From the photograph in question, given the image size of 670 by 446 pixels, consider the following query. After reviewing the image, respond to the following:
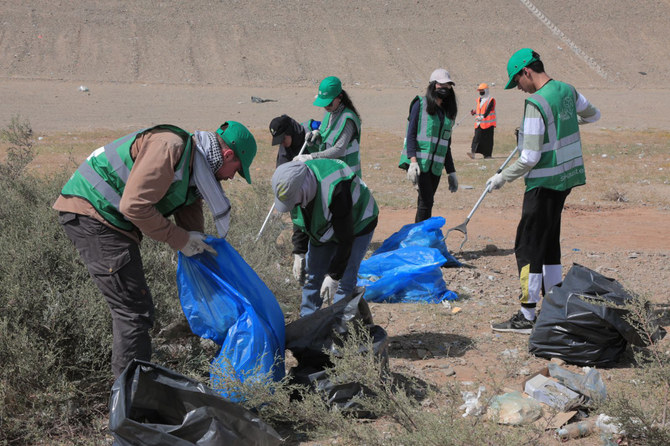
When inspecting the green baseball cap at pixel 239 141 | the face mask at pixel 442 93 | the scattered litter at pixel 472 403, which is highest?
the face mask at pixel 442 93

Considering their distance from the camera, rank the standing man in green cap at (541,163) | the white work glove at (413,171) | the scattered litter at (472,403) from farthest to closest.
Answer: the white work glove at (413,171)
the standing man in green cap at (541,163)
the scattered litter at (472,403)

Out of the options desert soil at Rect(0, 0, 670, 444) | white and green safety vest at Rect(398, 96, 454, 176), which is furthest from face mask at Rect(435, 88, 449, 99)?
desert soil at Rect(0, 0, 670, 444)

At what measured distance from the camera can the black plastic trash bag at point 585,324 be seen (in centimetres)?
342

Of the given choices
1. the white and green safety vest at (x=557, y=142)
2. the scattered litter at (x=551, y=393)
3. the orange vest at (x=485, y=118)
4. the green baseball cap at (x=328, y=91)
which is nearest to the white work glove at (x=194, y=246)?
the scattered litter at (x=551, y=393)

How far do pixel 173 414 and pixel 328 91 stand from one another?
297 centimetres

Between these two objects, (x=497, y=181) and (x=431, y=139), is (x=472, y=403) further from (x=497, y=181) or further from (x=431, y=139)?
(x=431, y=139)

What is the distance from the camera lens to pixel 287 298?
4531 millimetres

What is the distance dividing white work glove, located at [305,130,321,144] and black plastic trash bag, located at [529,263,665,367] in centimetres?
240

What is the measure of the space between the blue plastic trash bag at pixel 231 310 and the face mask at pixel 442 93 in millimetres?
3206

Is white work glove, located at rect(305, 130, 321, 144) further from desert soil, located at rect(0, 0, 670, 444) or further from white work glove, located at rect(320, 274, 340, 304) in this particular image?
white work glove, located at rect(320, 274, 340, 304)

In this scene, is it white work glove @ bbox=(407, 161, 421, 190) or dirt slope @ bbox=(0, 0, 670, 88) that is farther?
dirt slope @ bbox=(0, 0, 670, 88)

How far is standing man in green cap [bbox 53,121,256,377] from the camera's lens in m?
2.71

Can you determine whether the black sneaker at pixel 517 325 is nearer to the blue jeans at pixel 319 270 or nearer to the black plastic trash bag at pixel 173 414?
the blue jeans at pixel 319 270

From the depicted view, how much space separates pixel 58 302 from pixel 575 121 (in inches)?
120
